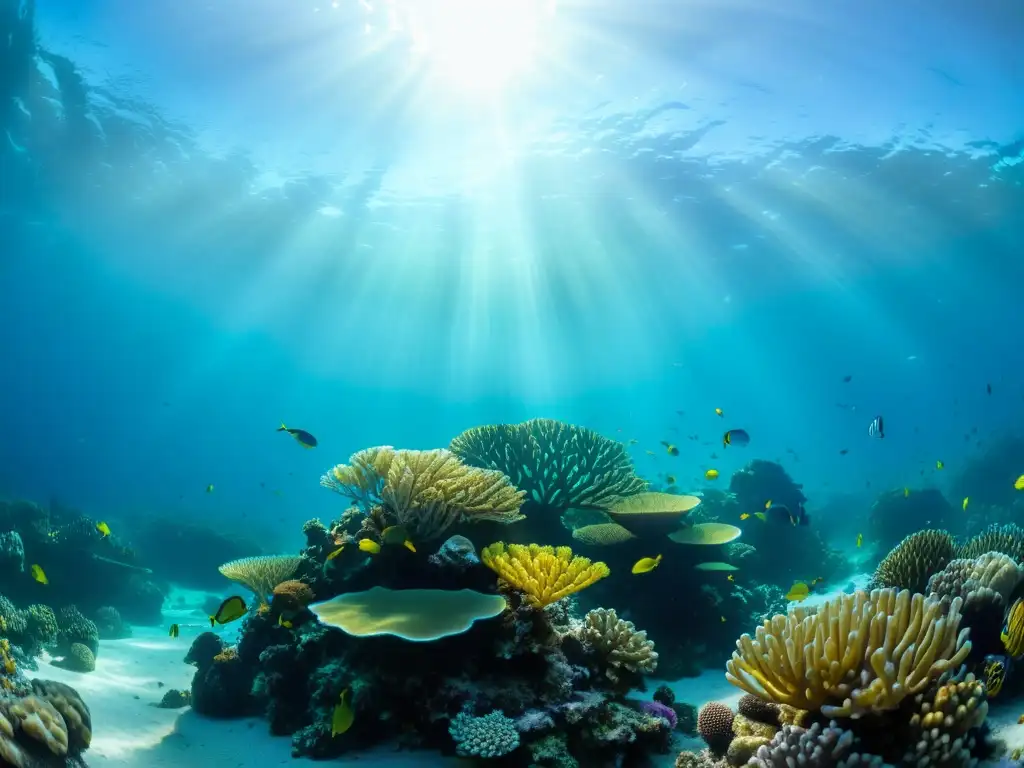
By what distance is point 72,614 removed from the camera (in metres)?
10.4

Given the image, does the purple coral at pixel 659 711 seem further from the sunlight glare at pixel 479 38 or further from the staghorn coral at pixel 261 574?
the sunlight glare at pixel 479 38

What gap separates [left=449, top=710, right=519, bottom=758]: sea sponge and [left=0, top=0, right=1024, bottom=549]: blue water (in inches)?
578

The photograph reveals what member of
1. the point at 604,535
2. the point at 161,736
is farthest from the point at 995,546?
the point at 161,736

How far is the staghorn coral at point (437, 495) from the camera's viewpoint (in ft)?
19.6

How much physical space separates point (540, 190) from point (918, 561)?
78.2 ft

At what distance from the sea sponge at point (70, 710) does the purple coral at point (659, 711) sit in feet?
16.5

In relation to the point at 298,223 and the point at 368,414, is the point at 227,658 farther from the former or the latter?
the point at 368,414

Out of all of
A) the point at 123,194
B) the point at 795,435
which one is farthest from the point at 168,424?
the point at 795,435

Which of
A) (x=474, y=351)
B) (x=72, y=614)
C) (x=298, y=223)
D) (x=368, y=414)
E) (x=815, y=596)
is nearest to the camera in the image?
(x=72, y=614)

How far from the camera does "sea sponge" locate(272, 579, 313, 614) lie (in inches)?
249

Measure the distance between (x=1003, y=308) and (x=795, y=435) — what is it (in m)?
119

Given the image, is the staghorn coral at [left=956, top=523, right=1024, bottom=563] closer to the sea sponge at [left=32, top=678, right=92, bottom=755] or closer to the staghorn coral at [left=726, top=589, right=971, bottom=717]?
the staghorn coral at [left=726, top=589, right=971, bottom=717]

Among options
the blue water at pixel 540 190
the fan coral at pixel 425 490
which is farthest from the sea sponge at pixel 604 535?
the blue water at pixel 540 190

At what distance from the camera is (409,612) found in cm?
506
